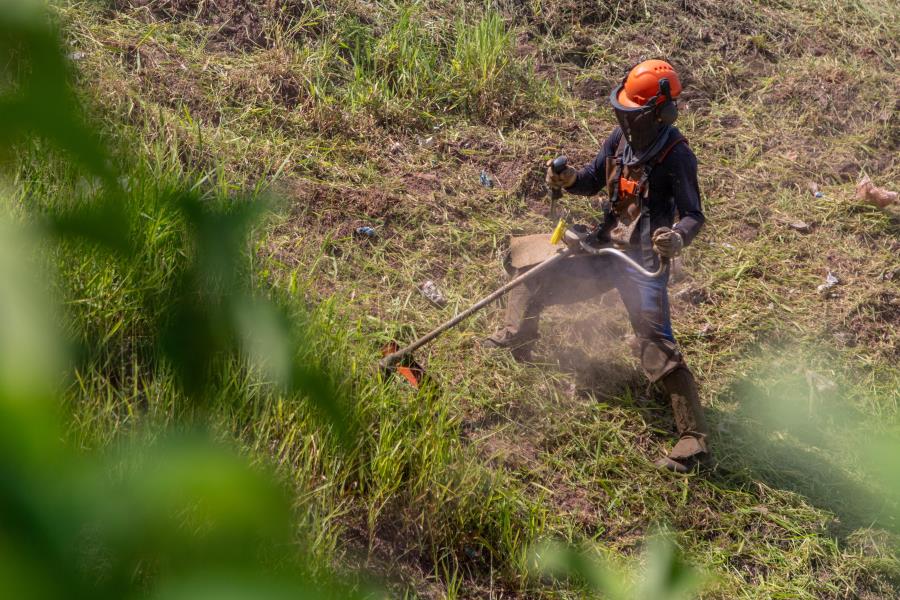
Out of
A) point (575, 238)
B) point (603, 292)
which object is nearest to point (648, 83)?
point (575, 238)

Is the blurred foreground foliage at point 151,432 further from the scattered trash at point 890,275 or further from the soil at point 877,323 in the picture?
the scattered trash at point 890,275

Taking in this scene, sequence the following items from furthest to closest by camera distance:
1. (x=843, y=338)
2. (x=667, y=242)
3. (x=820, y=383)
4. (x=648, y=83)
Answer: (x=843, y=338)
(x=820, y=383)
(x=648, y=83)
(x=667, y=242)

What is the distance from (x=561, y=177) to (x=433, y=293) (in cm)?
85

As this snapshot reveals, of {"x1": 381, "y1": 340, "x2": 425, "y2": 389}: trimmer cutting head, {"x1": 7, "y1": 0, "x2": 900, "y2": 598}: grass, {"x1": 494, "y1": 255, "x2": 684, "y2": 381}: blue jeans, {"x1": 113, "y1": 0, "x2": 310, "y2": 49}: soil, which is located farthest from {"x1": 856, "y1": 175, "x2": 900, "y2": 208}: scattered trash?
{"x1": 113, "y1": 0, "x2": 310, "y2": 49}: soil

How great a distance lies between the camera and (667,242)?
3.28 m

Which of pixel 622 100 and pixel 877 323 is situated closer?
pixel 622 100

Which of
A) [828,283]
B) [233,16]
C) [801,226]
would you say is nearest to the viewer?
[828,283]

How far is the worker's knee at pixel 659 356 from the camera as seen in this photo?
11.9 ft

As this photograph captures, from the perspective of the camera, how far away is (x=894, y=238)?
5.10 metres

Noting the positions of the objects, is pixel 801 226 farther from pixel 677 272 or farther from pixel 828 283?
pixel 677 272

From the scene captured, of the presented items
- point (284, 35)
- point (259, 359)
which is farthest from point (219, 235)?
point (284, 35)

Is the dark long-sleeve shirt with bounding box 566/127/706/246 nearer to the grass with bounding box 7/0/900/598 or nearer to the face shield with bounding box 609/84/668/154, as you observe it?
the face shield with bounding box 609/84/668/154

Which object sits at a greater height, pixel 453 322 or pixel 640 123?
pixel 640 123

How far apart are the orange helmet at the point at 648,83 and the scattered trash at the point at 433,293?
1264 mm
